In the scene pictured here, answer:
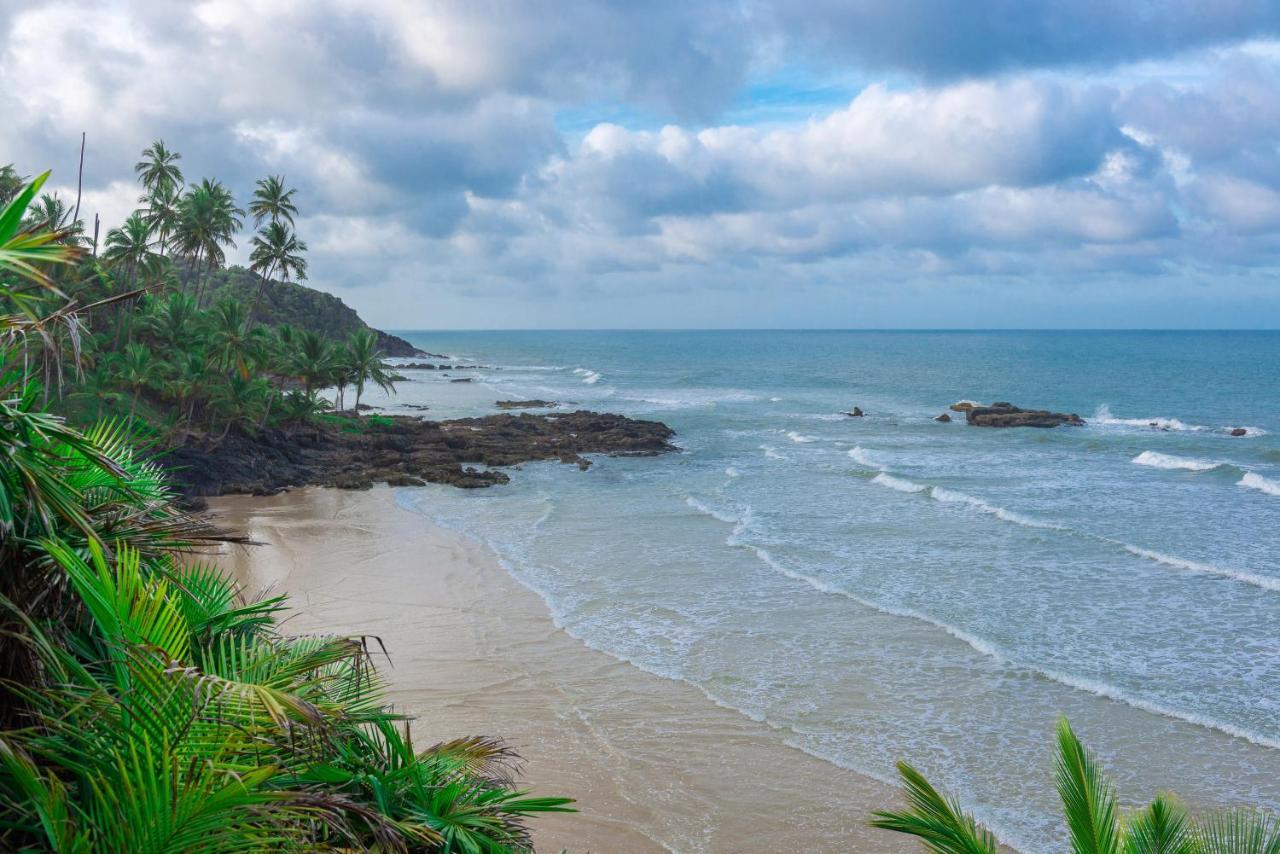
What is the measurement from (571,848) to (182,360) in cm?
3254

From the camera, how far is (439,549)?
→ 24781mm

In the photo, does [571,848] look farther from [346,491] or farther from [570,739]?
[346,491]

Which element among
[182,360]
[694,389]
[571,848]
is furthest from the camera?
[694,389]

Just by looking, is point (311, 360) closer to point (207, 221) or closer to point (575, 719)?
point (207, 221)

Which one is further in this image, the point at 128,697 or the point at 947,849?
the point at 947,849

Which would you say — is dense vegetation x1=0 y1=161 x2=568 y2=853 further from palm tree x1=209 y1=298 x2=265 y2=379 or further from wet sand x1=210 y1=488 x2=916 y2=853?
palm tree x1=209 y1=298 x2=265 y2=379

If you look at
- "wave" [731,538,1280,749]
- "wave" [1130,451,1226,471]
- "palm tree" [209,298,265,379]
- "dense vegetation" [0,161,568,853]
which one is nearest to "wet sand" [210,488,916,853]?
"dense vegetation" [0,161,568,853]

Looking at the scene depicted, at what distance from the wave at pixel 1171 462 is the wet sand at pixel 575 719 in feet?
98.4

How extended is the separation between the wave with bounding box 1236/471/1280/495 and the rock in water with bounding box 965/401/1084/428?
17.8 m

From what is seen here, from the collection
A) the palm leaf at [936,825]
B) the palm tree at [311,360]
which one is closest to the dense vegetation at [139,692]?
the palm leaf at [936,825]

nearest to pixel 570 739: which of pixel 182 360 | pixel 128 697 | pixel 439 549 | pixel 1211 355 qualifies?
pixel 128 697

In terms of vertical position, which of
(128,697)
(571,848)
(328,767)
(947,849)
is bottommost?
(571,848)

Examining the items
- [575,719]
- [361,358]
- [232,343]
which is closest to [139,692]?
[575,719]

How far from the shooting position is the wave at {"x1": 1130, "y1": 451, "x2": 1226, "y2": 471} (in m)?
38.8
